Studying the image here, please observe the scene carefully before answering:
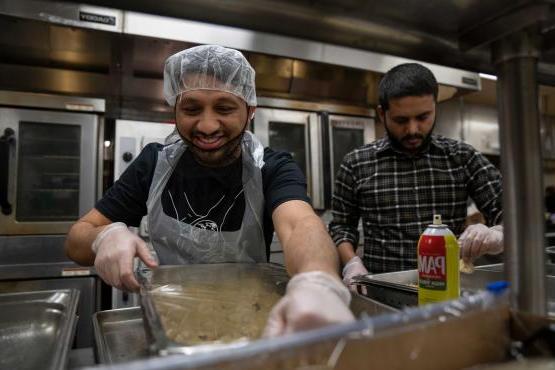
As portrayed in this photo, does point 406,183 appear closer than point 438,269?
No

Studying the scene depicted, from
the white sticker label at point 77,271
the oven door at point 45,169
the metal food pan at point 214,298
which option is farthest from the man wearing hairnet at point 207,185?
the oven door at point 45,169

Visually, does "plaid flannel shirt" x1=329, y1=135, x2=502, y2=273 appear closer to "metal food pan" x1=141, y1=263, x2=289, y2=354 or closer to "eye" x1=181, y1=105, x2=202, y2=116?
"metal food pan" x1=141, y1=263, x2=289, y2=354

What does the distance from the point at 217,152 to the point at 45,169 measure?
1.77 m

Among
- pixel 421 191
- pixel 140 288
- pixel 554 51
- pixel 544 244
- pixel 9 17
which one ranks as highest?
pixel 9 17

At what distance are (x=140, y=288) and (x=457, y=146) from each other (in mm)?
1410

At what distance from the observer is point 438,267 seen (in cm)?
75

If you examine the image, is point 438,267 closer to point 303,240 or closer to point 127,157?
point 303,240

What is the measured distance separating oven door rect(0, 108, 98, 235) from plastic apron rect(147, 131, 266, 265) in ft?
4.64

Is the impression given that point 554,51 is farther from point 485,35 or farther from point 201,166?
point 201,166

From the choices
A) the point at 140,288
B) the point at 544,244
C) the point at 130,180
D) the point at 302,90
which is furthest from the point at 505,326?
the point at 302,90

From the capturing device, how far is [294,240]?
0.91 metres

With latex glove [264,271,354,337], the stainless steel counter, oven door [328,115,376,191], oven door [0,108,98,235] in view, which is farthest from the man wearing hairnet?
oven door [328,115,376,191]

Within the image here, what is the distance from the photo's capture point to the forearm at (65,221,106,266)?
3.63 feet

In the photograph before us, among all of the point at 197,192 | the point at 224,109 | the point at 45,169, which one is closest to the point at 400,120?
the point at 224,109
